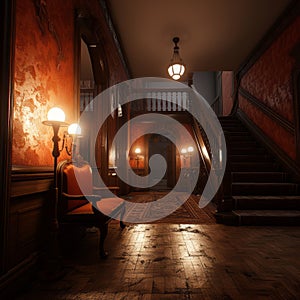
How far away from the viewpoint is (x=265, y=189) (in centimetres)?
488

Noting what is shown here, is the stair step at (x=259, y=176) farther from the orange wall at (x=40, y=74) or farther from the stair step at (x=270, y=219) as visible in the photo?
the orange wall at (x=40, y=74)

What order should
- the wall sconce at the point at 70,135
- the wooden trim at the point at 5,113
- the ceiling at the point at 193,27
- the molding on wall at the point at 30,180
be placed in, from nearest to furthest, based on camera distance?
1. the wooden trim at the point at 5,113
2. the molding on wall at the point at 30,180
3. the wall sconce at the point at 70,135
4. the ceiling at the point at 193,27

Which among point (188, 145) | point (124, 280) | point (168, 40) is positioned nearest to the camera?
point (124, 280)

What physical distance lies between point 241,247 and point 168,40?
535 centimetres

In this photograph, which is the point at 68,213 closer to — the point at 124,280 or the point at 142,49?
the point at 124,280

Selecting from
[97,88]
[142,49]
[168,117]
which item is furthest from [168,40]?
[168,117]

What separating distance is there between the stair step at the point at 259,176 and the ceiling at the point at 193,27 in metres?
3.44

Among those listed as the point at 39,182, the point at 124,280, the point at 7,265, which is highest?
the point at 39,182

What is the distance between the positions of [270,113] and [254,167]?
1442 mm

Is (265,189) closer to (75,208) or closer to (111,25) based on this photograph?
(75,208)

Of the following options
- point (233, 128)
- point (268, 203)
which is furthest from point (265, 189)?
point (233, 128)

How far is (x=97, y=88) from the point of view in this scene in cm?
516

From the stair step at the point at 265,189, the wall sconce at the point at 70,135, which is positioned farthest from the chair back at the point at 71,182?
the stair step at the point at 265,189

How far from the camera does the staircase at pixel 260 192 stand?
4.04 metres
